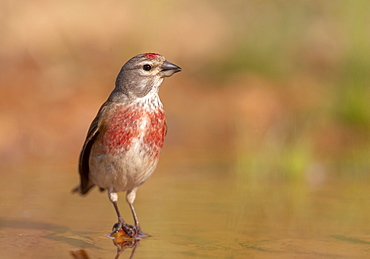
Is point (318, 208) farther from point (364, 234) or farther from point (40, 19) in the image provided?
point (40, 19)

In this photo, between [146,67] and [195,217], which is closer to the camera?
[146,67]

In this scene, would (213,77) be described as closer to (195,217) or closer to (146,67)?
(195,217)

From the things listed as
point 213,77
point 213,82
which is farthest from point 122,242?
point 213,77

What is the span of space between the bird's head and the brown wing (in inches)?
10.0

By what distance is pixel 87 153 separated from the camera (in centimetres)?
655

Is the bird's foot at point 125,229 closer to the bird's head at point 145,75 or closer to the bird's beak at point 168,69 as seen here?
the bird's head at point 145,75

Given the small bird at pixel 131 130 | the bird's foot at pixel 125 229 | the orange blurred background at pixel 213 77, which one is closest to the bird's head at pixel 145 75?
the small bird at pixel 131 130

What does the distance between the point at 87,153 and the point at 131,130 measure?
67 centimetres

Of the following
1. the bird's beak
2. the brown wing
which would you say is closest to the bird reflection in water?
the brown wing

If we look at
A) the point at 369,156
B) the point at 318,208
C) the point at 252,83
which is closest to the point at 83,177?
the point at 318,208

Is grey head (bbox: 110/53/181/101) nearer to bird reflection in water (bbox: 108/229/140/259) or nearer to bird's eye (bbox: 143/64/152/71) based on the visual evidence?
bird's eye (bbox: 143/64/152/71)

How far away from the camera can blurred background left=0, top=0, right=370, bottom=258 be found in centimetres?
884

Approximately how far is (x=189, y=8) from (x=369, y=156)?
6124 mm

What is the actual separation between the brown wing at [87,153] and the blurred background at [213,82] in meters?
1.05
